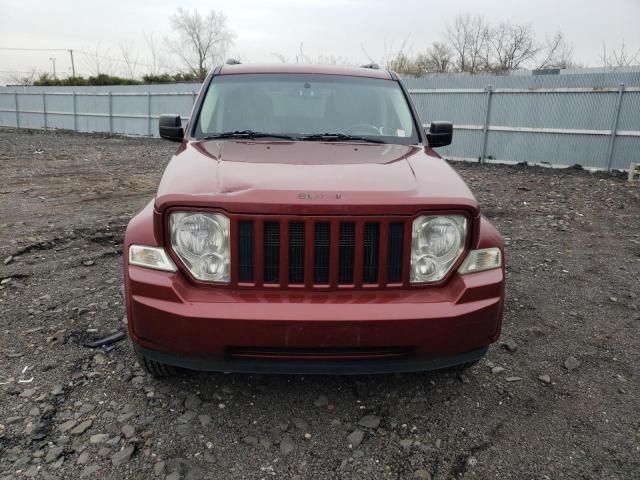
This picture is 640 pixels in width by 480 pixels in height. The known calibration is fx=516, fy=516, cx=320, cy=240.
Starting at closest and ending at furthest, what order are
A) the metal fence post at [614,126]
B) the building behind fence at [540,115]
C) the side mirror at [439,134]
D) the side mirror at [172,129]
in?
the side mirror at [172,129]
the side mirror at [439,134]
the metal fence post at [614,126]
the building behind fence at [540,115]

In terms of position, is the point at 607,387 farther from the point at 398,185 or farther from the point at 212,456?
the point at 212,456

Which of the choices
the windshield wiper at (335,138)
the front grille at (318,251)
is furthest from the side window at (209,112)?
the front grille at (318,251)

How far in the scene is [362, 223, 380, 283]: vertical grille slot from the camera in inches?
90.1

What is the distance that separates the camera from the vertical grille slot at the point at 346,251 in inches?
89.4

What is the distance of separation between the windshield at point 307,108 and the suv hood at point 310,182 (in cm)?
53

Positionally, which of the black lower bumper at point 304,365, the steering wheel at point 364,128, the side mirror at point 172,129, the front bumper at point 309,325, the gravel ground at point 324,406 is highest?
the steering wheel at point 364,128

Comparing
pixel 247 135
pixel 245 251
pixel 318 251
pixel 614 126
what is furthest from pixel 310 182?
pixel 614 126

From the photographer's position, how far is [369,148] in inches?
126

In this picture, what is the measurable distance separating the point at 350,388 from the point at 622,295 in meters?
2.84

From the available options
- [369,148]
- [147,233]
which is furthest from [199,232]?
[369,148]

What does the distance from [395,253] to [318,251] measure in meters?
0.35

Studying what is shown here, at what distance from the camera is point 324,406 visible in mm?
2666

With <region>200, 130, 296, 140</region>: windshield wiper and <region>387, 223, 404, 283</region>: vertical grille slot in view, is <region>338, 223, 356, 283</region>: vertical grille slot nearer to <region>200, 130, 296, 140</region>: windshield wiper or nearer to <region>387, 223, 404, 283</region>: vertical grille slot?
<region>387, 223, 404, 283</region>: vertical grille slot

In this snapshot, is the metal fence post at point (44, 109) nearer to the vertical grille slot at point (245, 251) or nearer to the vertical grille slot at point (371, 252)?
the vertical grille slot at point (245, 251)
